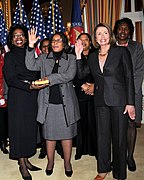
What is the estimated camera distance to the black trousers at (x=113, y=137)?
8.95ft

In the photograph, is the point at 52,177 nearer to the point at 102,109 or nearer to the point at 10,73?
the point at 102,109

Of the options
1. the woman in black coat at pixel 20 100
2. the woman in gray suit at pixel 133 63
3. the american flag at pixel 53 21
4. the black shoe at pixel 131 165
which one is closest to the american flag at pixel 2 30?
the american flag at pixel 53 21

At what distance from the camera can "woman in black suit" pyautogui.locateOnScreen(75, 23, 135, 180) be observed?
105 inches

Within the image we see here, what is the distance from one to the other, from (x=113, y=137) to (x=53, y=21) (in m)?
3.07

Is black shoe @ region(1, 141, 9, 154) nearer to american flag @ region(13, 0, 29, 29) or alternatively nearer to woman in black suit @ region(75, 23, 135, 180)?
woman in black suit @ region(75, 23, 135, 180)

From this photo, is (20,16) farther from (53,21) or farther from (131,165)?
(131,165)

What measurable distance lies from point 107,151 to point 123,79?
2.47 ft

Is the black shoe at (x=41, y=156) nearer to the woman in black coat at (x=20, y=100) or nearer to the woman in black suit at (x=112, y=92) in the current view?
the woman in black coat at (x=20, y=100)

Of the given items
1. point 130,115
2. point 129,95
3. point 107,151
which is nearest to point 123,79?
point 129,95

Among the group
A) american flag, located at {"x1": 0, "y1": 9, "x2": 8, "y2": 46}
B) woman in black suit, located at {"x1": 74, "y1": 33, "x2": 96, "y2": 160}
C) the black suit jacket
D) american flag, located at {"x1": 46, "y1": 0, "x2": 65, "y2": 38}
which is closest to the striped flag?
american flag, located at {"x1": 46, "y1": 0, "x2": 65, "y2": 38}

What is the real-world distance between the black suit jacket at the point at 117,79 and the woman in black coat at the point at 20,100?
72cm

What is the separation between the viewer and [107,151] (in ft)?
9.49

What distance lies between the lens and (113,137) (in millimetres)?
2789

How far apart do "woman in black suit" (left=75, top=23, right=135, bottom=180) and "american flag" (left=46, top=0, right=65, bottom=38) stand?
2.57 meters
